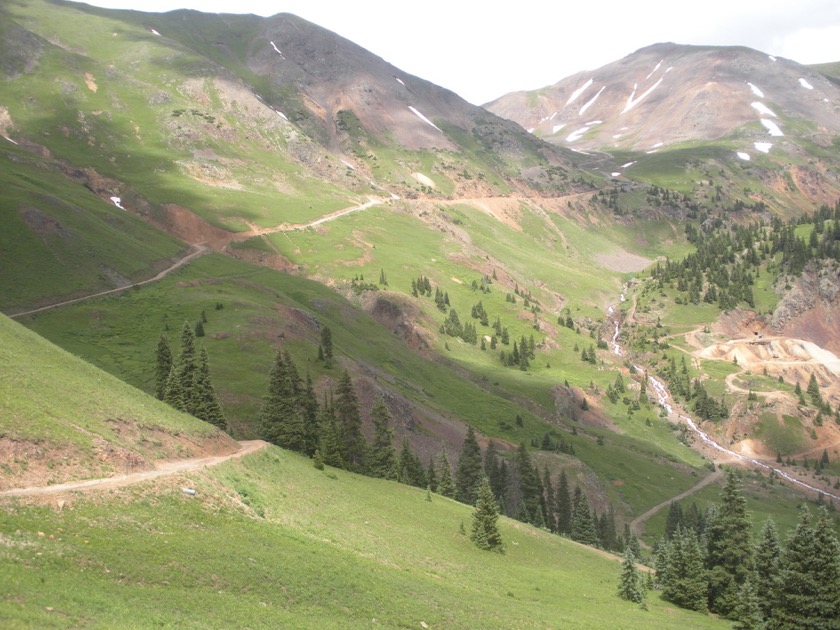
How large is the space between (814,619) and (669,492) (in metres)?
85.4

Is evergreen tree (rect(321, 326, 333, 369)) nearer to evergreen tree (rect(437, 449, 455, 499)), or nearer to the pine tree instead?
evergreen tree (rect(437, 449, 455, 499))

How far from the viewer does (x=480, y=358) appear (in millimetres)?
159750

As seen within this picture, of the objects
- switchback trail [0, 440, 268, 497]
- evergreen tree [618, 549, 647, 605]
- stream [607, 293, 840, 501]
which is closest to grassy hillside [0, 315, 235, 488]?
switchback trail [0, 440, 268, 497]

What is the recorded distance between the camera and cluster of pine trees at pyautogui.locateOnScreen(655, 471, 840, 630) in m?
39.7

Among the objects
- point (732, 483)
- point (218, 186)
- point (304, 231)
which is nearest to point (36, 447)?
point (732, 483)

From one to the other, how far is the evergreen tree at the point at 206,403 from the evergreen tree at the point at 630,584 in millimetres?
35208

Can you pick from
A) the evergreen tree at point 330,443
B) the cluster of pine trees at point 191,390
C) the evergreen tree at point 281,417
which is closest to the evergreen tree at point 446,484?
the evergreen tree at point 330,443

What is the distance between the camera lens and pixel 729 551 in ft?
169

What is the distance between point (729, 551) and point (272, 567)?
40.4m

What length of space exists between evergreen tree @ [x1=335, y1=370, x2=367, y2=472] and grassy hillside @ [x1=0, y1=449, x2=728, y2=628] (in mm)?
11448

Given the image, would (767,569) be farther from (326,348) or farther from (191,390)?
(326,348)

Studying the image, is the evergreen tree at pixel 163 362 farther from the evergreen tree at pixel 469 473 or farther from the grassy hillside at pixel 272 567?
the evergreen tree at pixel 469 473

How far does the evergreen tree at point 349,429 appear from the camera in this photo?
6481cm

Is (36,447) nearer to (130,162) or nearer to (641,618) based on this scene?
(641,618)
